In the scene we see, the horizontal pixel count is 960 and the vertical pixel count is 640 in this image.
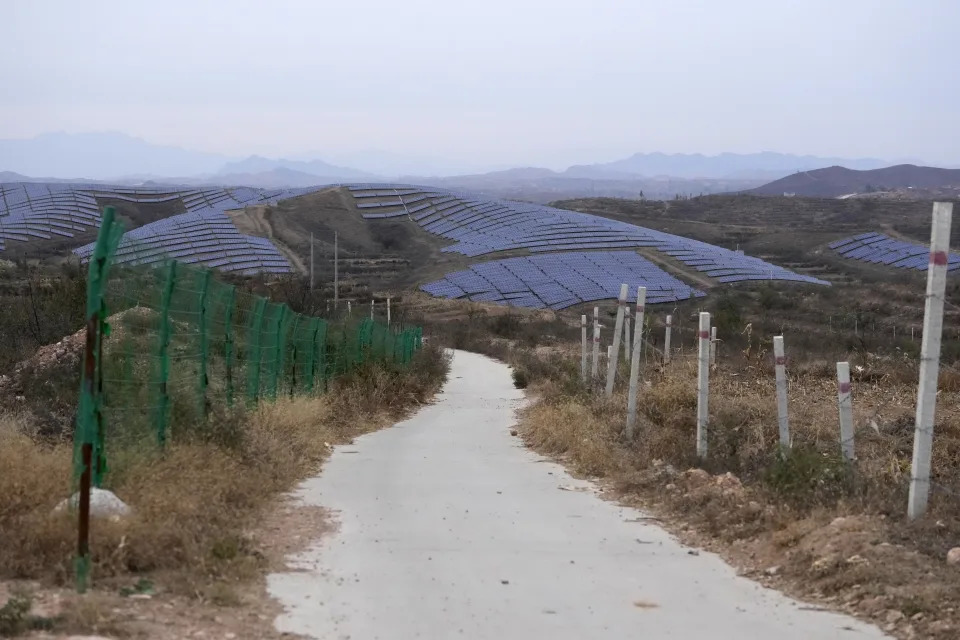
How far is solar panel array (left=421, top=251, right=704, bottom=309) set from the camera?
64438mm

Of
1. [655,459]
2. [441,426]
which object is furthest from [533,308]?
[655,459]

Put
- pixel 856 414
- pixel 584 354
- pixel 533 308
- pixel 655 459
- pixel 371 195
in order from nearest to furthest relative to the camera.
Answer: pixel 655 459 → pixel 856 414 → pixel 584 354 → pixel 533 308 → pixel 371 195

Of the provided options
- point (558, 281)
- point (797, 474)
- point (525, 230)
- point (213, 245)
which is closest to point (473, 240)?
point (525, 230)

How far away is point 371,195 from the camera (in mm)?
96062

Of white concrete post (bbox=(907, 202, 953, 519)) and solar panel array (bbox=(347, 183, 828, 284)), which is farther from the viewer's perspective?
solar panel array (bbox=(347, 183, 828, 284))

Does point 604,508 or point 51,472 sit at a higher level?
point 51,472

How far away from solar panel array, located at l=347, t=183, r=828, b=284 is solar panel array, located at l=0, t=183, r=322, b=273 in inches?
370

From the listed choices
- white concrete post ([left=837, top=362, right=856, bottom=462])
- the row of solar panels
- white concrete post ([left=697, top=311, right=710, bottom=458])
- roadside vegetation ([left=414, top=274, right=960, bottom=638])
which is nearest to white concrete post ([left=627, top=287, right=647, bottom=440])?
roadside vegetation ([left=414, top=274, right=960, bottom=638])

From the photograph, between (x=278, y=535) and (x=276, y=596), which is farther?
(x=278, y=535)

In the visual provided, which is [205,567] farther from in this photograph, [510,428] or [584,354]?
[584,354]

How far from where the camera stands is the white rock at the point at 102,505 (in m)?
6.80

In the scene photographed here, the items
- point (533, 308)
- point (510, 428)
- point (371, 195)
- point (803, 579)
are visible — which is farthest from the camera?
point (371, 195)

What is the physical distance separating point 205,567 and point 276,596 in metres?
0.48

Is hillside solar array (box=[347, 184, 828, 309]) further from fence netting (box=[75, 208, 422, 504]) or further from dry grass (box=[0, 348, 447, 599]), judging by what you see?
dry grass (box=[0, 348, 447, 599])
